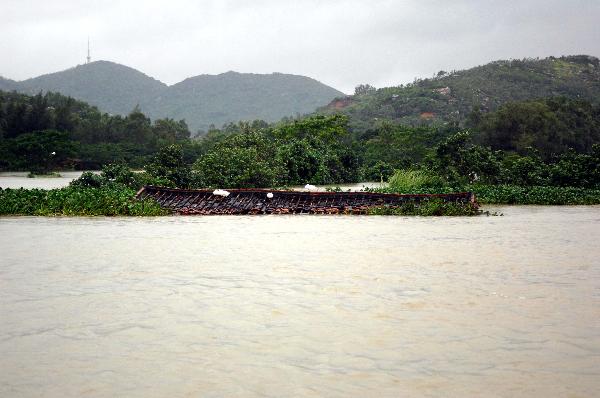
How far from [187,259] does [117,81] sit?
629ft

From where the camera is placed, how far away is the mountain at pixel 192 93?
170 meters

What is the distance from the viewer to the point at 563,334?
5.60 metres

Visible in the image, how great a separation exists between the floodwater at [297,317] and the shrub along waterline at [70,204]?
4.67m

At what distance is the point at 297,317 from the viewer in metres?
6.18

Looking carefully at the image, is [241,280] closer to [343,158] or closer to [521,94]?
[343,158]

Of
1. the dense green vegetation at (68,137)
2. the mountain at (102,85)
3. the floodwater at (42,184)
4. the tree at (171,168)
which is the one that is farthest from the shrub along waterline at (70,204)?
the mountain at (102,85)

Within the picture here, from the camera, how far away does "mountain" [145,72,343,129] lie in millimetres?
168875

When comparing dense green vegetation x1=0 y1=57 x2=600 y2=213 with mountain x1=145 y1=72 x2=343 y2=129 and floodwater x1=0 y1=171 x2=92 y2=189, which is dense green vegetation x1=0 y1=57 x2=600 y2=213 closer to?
floodwater x1=0 y1=171 x2=92 y2=189

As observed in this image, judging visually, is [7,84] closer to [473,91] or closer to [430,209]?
[473,91]

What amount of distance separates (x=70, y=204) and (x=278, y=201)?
6.05 metres

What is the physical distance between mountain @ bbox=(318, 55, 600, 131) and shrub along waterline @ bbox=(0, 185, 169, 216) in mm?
58438

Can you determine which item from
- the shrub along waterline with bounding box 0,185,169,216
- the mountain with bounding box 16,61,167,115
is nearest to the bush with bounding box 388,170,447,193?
the shrub along waterline with bounding box 0,185,169,216

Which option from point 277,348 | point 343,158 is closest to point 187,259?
point 277,348

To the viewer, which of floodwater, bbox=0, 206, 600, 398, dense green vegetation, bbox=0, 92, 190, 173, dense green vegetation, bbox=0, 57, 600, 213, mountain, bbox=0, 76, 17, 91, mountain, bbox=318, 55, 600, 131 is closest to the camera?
floodwater, bbox=0, 206, 600, 398
